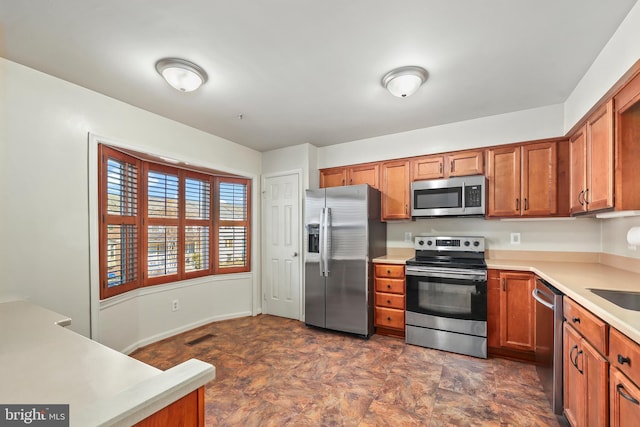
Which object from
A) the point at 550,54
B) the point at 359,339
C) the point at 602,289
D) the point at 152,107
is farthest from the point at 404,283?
the point at 152,107

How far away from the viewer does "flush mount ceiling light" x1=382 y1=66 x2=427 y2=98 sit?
2.20 meters

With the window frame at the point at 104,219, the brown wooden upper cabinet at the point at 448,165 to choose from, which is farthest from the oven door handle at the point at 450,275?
the window frame at the point at 104,219

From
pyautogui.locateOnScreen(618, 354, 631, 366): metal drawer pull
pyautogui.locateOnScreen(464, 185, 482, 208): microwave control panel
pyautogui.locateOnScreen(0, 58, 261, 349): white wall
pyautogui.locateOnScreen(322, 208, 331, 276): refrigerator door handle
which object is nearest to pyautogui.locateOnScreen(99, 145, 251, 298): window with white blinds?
pyautogui.locateOnScreen(0, 58, 261, 349): white wall

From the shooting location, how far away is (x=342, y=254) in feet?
11.3

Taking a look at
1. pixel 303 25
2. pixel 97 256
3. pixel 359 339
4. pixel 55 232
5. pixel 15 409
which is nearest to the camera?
pixel 15 409

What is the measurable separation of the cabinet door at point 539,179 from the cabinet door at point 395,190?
1.15 m

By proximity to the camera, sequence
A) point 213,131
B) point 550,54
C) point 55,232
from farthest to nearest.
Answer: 1. point 213,131
2. point 55,232
3. point 550,54

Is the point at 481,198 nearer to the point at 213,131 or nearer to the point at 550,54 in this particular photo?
the point at 550,54

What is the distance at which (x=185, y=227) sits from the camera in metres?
3.66

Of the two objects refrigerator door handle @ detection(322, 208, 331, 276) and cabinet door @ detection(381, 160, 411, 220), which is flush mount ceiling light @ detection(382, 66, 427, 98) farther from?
refrigerator door handle @ detection(322, 208, 331, 276)

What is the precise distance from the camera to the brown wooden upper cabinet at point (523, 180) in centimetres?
283

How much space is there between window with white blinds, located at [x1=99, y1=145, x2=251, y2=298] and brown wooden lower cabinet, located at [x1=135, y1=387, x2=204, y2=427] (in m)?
2.29

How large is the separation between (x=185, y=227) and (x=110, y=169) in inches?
43.6

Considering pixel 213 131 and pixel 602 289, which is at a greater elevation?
pixel 213 131
